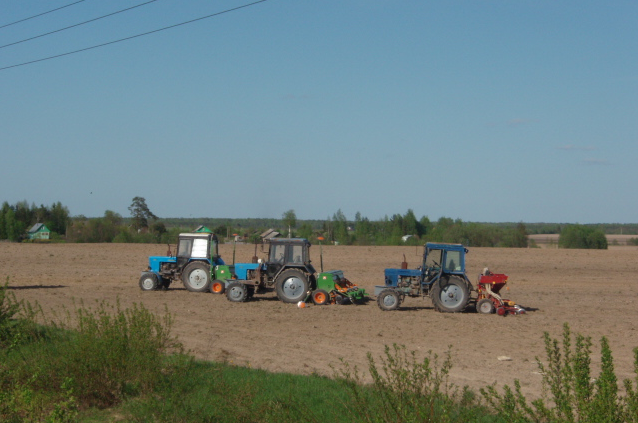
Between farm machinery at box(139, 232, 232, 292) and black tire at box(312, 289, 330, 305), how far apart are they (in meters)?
3.33

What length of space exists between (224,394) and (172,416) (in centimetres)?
75

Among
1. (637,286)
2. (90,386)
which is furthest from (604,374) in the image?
(637,286)

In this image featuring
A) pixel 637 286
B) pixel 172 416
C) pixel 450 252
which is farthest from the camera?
pixel 637 286

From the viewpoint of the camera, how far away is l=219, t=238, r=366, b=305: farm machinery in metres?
18.6

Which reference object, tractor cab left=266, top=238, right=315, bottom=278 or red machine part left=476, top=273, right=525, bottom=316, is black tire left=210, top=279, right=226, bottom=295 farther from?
red machine part left=476, top=273, right=525, bottom=316

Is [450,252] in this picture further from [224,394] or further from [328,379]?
[224,394]

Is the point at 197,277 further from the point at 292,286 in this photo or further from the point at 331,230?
the point at 331,230

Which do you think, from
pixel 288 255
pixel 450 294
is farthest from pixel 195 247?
pixel 450 294

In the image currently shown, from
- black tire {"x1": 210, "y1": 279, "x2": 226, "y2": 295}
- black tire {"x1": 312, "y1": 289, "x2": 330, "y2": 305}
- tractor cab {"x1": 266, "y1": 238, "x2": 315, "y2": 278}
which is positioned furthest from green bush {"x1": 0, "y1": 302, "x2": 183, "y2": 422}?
black tire {"x1": 210, "y1": 279, "x2": 226, "y2": 295}

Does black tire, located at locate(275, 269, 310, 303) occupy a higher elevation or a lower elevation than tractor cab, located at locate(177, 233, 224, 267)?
lower

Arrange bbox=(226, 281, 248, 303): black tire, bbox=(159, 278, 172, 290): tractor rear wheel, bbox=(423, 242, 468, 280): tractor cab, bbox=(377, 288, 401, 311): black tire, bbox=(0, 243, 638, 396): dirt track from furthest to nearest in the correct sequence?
1. bbox=(159, 278, 172, 290): tractor rear wheel
2. bbox=(226, 281, 248, 303): black tire
3. bbox=(377, 288, 401, 311): black tire
4. bbox=(423, 242, 468, 280): tractor cab
5. bbox=(0, 243, 638, 396): dirt track

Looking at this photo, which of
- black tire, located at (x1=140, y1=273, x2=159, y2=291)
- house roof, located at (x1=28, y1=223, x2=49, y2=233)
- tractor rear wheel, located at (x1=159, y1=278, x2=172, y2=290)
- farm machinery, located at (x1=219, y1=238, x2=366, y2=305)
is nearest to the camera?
farm machinery, located at (x1=219, y1=238, x2=366, y2=305)

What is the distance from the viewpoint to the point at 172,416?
6.59m

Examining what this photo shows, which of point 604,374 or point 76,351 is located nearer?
point 604,374
